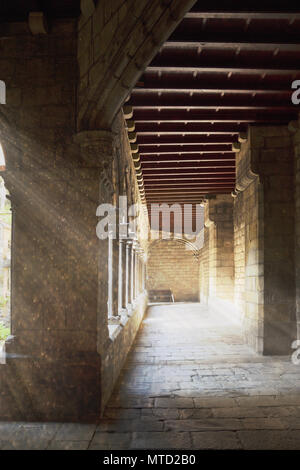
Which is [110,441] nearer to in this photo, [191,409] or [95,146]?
[191,409]

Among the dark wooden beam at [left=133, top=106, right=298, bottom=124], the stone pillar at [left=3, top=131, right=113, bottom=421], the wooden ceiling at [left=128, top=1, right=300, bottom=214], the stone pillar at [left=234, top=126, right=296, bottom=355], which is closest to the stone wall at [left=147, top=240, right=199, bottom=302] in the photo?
the wooden ceiling at [left=128, top=1, right=300, bottom=214]

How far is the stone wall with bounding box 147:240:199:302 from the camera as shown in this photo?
16.0 meters

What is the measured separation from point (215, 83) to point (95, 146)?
6.72 ft

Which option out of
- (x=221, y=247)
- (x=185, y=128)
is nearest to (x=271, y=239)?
(x=185, y=128)

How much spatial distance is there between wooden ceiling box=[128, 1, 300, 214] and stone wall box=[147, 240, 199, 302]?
927cm

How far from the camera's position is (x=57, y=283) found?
9.34ft

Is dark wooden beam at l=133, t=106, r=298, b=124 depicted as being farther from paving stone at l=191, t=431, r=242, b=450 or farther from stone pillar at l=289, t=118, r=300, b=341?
paving stone at l=191, t=431, r=242, b=450

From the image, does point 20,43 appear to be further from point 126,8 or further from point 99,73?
point 126,8

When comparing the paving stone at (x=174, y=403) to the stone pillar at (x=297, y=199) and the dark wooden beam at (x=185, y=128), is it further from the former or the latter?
the dark wooden beam at (x=185, y=128)

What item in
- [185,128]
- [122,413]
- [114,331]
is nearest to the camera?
[122,413]

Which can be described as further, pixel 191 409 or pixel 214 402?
pixel 214 402

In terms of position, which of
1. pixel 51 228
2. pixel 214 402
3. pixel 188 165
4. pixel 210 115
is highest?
pixel 210 115

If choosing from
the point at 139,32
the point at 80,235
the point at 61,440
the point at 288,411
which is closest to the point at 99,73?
the point at 139,32

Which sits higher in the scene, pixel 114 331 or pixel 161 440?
pixel 114 331
